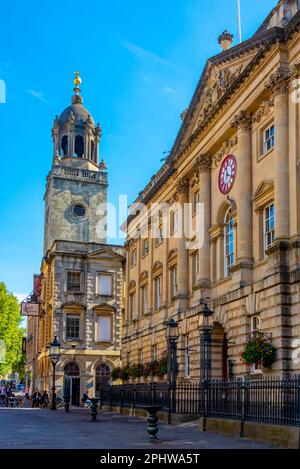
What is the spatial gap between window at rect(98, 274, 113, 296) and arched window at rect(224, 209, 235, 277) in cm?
2898

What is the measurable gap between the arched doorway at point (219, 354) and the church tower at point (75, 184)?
118 feet

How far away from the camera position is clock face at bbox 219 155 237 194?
31.6 meters

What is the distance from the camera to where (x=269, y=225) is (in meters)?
28.2

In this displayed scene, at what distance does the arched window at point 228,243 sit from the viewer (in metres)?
32.0

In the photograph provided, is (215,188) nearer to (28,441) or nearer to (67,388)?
(28,441)

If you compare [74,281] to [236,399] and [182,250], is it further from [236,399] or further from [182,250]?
[236,399]

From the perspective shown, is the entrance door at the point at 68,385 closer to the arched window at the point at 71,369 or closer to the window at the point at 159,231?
the arched window at the point at 71,369

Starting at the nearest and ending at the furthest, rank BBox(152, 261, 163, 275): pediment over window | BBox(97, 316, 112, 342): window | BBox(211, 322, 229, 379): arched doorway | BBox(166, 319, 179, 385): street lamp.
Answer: BBox(166, 319, 179, 385): street lamp, BBox(211, 322, 229, 379): arched doorway, BBox(152, 261, 163, 275): pediment over window, BBox(97, 316, 112, 342): window

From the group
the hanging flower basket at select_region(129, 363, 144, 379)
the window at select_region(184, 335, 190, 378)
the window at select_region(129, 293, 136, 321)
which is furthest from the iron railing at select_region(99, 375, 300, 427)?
the window at select_region(129, 293, 136, 321)

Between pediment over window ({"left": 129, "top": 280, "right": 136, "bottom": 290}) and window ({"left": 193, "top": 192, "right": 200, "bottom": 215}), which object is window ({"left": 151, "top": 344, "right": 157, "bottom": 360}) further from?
window ({"left": 193, "top": 192, "right": 200, "bottom": 215})

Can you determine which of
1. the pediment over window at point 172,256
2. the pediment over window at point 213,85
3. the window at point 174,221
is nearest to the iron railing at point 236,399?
the pediment over window at point 172,256

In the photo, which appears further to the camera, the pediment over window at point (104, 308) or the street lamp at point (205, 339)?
the pediment over window at point (104, 308)

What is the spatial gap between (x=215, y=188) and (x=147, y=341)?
14432 mm

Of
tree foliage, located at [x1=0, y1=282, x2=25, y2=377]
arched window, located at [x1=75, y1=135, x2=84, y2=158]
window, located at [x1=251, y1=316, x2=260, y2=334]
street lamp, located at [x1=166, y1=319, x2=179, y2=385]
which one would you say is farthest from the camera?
tree foliage, located at [x1=0, y1=282, x2=25, y2=377]
